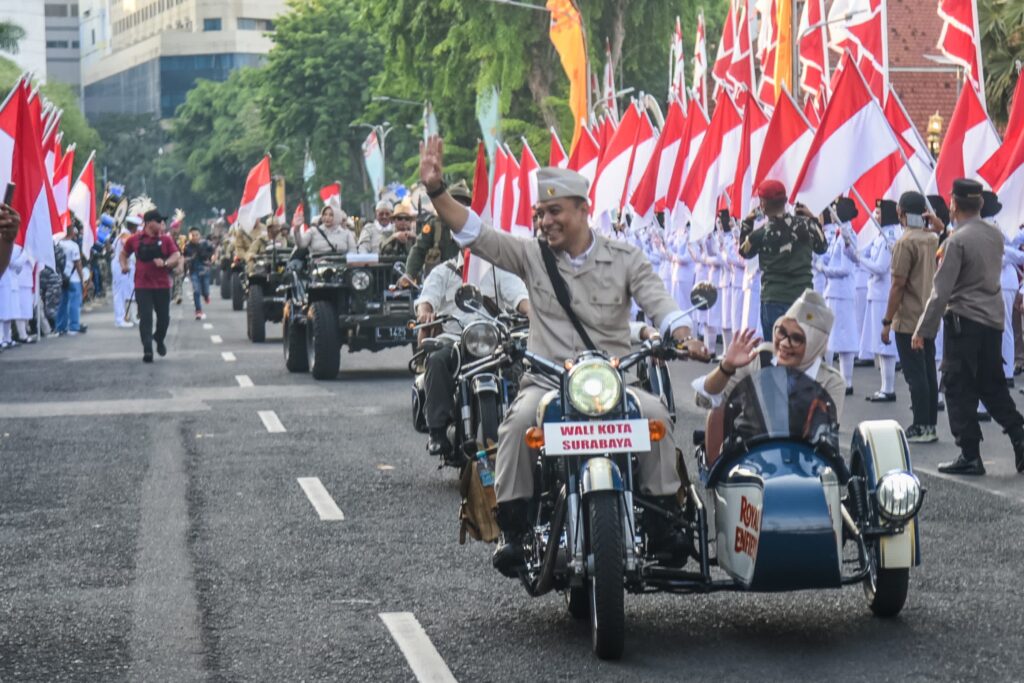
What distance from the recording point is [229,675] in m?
6.71

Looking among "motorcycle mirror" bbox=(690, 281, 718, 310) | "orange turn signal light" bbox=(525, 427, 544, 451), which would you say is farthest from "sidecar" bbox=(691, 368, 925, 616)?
"orange turn signal light" bbox=(525, 427, 544, 451)

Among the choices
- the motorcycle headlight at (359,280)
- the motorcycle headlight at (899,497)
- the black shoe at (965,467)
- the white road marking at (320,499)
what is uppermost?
the motorcycle headlight at (359,280)

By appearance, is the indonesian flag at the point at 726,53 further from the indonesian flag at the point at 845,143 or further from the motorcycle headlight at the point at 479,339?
the motorcycle headlight at the point at 479,339

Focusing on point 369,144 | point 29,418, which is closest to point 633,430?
point 29,418

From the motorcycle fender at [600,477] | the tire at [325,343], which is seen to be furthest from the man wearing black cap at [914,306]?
the tire at [325,343]

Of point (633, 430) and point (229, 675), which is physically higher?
point (633, 430)

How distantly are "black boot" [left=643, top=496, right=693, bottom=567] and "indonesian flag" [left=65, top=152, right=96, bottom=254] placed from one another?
2780cm

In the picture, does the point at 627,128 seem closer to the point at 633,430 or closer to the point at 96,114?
the point at 633,430

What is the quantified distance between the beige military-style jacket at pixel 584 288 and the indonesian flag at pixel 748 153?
1511 centimetres

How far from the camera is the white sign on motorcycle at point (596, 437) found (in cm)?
683

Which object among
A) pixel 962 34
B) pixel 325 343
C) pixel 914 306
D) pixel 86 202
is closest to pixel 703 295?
pixel 914 306

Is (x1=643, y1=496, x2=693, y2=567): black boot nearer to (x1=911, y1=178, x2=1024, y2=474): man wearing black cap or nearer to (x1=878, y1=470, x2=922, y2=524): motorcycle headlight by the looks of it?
(x1=878, y1=470, x2=922, y2=524): motorcycle headlight

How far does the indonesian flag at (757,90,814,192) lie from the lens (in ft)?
68.9

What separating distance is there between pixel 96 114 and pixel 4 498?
175199 mm
